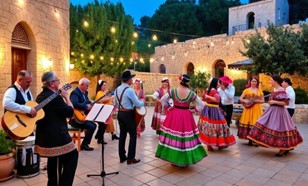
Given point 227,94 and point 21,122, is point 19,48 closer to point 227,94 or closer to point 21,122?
point 21,122

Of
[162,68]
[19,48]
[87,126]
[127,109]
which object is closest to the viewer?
[127,109]

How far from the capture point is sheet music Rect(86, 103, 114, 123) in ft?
11.0

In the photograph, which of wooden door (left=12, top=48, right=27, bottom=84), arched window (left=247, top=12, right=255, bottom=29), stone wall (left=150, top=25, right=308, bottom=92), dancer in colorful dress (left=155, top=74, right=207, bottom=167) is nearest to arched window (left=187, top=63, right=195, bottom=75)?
stone wall (left=150, top=25, right=308, bottom=92)

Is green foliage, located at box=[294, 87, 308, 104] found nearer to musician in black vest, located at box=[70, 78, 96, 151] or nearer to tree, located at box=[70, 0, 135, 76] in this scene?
musician in black vest, located at box=[70, 78, 96, 151]

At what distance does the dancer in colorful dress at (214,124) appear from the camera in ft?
16.2

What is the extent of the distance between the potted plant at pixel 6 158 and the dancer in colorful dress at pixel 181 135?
226 centimetres

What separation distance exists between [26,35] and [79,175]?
253 inches

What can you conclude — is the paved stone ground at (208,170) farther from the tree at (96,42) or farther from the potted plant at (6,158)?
the tree at (96,42)

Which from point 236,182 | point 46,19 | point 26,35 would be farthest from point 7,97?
point 46,19

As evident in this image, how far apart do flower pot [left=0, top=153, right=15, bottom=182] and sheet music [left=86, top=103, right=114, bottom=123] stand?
52.2 inches

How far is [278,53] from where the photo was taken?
11.2 m

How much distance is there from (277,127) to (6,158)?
471cm

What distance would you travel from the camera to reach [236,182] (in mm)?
3500

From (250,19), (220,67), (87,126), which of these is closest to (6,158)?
(87,126)
